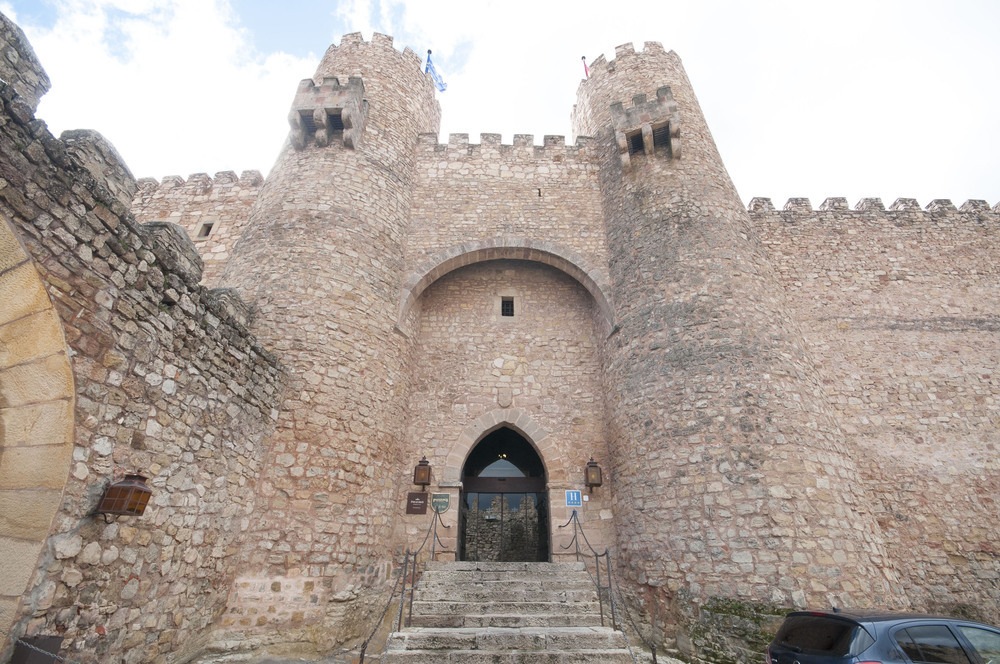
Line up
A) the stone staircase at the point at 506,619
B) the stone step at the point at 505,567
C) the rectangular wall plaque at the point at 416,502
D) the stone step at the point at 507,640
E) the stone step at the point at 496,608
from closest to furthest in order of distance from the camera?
the stone staircase at the point at 506,619 < the stone step at the point at 507,640 < the stone step at the point at 496,608 < the stone step at the point at 505,567 < the rectangular wall plaque at the point at 416,502

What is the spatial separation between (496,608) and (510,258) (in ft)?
20.9

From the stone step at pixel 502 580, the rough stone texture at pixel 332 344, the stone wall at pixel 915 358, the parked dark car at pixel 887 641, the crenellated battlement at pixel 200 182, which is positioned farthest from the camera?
the crenellated battlement at pixel 200 182

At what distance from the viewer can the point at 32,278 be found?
11.0ft

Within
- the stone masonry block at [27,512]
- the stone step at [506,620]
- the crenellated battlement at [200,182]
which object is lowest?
the stone step at [506,620]

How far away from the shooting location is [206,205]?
440 inches

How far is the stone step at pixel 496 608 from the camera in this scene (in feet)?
18.7

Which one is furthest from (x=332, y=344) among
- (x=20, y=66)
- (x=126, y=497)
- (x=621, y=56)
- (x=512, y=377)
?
(x=621, y=56)

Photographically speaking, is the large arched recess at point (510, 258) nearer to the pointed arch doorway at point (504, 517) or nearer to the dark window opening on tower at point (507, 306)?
the dark window opening on tower at point (507, 306)

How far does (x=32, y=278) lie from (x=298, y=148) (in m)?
6.68

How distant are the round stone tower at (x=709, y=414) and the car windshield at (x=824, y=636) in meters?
1.68

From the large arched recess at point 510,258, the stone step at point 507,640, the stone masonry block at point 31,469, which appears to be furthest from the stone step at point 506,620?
the large arched recess at point 510,258

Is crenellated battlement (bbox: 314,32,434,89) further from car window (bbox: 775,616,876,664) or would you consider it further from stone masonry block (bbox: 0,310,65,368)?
car window (bbox: 775,616,876,664)

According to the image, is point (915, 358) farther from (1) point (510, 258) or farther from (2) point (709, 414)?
(1) point (510, 258)

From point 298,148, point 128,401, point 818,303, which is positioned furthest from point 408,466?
point 818,303
